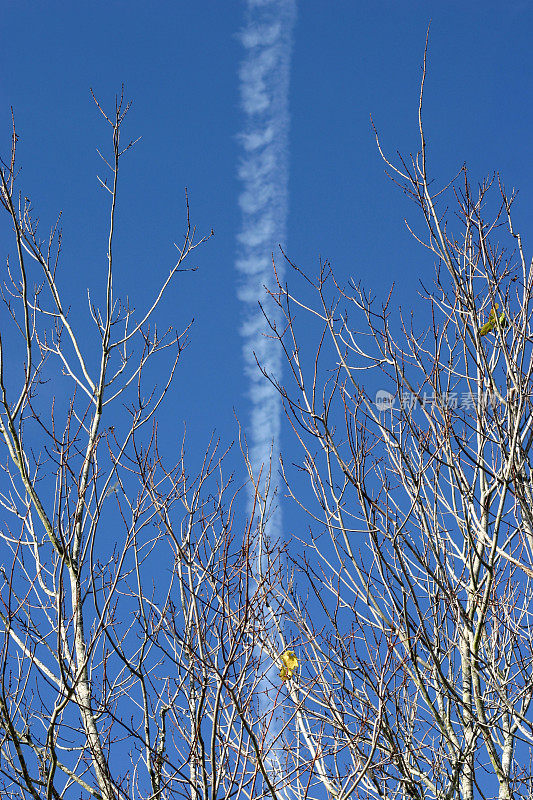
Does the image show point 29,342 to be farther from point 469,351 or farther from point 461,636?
point 461,636

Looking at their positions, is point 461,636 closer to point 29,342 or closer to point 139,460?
point 139,460

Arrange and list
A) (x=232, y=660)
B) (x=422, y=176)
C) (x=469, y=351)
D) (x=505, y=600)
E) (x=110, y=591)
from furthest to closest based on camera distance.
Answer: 1. (x=505, y=600)
2. (x=422, y=176)
3. (x=469, y=351)
4. (x=110, y=591)
5. (x=232, y=660)

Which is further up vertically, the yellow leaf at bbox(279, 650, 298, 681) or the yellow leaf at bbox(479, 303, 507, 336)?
the yellow leaf at bbox(479, 303, 507, 336)

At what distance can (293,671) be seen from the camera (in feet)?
12.6

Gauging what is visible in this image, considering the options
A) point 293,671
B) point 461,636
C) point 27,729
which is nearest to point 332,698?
point 293,671

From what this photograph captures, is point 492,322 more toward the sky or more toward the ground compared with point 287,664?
more toward the sky

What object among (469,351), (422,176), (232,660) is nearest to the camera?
(232,660)

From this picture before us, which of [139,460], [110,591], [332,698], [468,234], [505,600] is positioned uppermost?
[468,234]

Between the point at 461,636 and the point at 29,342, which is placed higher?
the point at 29,342

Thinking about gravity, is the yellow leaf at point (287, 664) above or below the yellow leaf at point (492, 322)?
below

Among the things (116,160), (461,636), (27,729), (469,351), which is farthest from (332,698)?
(116,160)

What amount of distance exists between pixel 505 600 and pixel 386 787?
125cm

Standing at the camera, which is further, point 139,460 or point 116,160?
point 116,160

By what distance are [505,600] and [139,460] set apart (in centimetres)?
232
